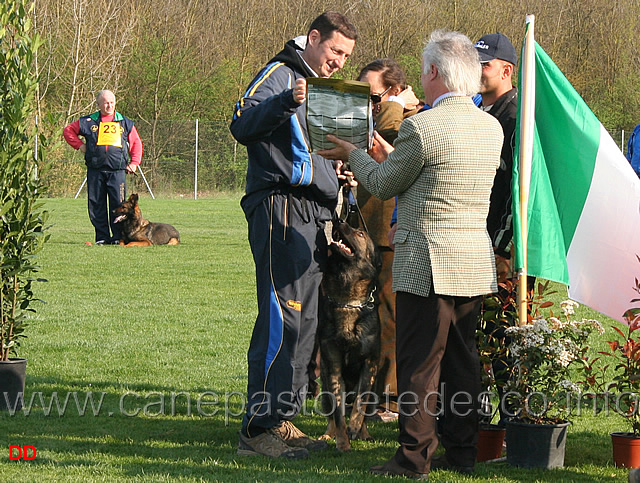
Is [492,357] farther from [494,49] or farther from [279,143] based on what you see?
[494,49]

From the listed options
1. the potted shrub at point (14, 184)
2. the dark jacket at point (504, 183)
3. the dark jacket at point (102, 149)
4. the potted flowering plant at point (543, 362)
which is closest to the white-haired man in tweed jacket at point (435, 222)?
the potted flowering plant at point (543, 362)

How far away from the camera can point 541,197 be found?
15.6 ft

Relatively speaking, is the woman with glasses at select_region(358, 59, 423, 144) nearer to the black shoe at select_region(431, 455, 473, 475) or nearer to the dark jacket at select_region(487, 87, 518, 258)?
the dark jacket at select_region(487, 87, 518, 258)

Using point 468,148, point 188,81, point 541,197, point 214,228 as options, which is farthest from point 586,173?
point 188,81

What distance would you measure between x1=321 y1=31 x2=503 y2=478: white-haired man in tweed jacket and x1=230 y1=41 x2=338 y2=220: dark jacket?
0.45 metres

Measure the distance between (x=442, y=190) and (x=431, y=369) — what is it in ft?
2.85

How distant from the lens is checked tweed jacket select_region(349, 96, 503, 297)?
4031 mm

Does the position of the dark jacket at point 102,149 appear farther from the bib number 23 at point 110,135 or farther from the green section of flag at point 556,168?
the green section of flag at point 556,168

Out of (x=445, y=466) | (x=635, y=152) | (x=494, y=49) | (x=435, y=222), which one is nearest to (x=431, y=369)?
(x=445, y=466)

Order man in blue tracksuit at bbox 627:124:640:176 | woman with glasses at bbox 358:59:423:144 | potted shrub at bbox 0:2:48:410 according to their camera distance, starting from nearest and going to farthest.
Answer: potted shrub at bbox 0:2:48:410 → woman with glasses at bbox 358:59:423:144 → man in blue tracksuit at bbox 627:124:640:176

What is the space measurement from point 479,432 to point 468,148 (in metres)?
1.64

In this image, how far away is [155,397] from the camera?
19.6ft

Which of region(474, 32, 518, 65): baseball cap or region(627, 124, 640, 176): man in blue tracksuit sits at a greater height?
region(474, 32, 518, 65): baseball cap

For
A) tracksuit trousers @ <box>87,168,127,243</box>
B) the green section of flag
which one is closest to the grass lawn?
the green section of flag
